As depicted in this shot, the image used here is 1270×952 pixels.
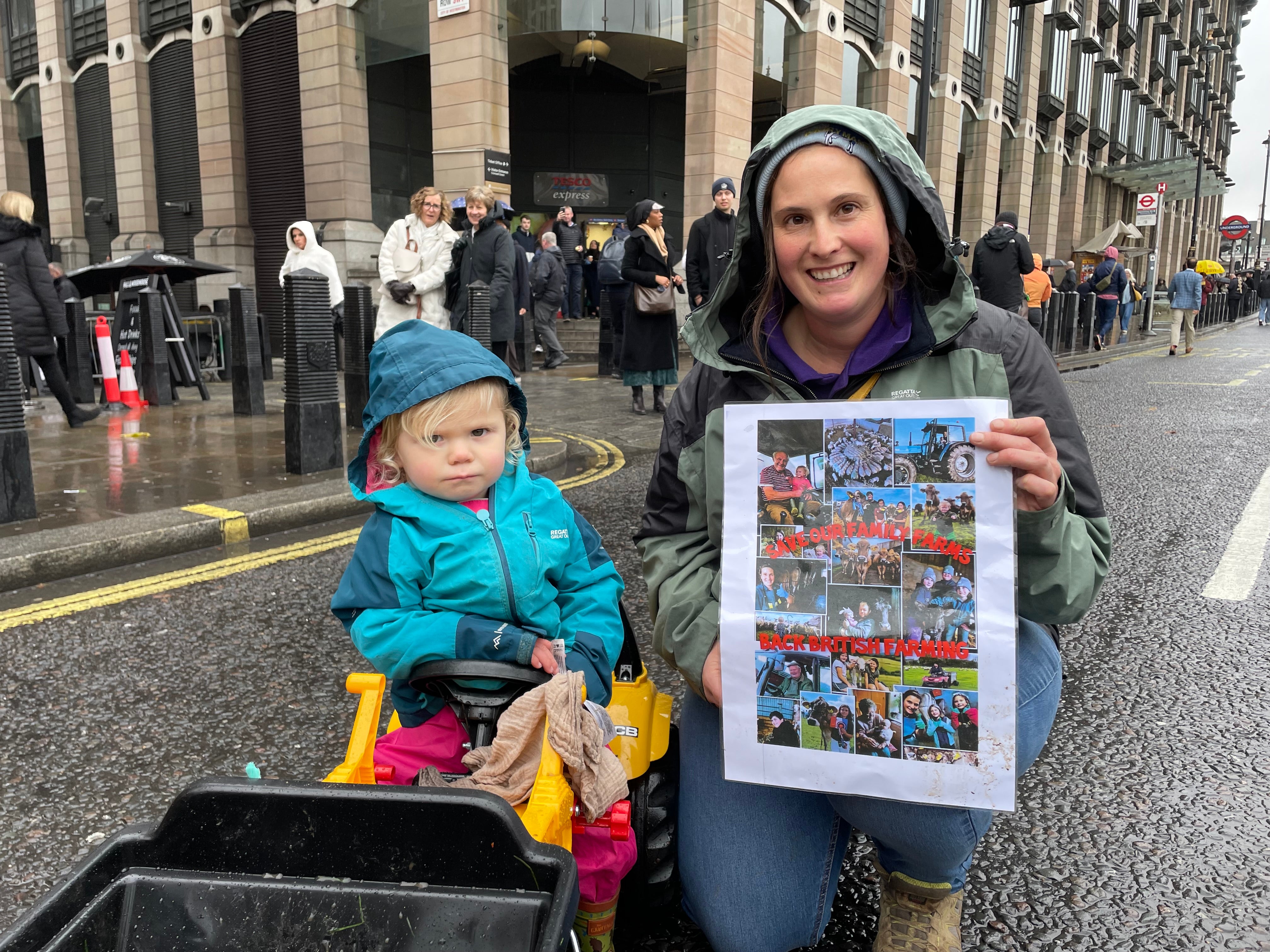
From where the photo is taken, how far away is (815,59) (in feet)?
66.6

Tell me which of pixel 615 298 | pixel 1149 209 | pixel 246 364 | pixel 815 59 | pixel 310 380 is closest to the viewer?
pixel 310 380

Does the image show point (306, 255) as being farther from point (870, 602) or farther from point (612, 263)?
point (870, 602)

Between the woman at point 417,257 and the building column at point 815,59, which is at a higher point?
the building column at point 815,59

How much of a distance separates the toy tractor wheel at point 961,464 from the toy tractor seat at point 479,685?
832 mm

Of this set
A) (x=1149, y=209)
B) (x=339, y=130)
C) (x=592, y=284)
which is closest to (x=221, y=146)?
(x=339, y=130)

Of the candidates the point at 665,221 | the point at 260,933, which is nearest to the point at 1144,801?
the point at 260,933

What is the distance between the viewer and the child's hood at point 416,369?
196 cm

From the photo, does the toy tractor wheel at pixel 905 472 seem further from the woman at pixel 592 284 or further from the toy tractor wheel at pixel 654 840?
the woman at pixel 592 284

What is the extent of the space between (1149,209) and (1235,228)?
12.0m

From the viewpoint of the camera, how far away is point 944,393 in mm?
1739

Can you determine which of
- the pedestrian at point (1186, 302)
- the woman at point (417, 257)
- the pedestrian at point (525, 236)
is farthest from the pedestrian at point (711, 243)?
the pedestrian at point (1186, 302)

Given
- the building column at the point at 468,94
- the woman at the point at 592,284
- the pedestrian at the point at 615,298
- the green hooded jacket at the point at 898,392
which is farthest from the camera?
the woman at the point at 592,284

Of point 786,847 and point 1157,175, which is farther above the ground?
point 1157,175

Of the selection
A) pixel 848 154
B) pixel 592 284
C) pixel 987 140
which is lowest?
pixel 848 154
